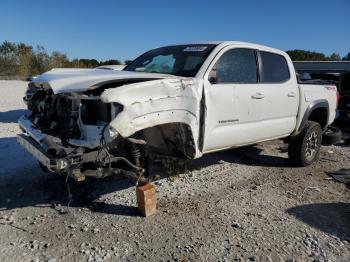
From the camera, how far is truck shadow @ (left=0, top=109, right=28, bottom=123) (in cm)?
1016

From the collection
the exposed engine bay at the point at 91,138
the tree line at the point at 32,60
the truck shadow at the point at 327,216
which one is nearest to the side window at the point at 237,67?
the exposed engine bay at the point at 91,138

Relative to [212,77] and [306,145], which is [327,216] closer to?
[212,77]

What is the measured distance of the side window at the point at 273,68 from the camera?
5.84m

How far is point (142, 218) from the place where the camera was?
4305mm

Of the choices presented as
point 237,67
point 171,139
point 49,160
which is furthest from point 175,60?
point 49,160

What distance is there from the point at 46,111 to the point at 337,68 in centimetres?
1617

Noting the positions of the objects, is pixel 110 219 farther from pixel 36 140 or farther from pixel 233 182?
pixel 233 182

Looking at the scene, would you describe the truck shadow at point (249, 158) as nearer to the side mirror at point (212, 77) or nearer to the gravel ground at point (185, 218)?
the gravel ground at point (185, 218)

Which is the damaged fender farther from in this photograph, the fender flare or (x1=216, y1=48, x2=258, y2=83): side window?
the fender flare

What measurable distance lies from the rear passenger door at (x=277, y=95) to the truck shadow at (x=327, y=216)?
4.72 feet

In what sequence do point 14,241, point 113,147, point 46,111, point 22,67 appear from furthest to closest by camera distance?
point 22,67
point 46,111
point 113,147
point 14,241

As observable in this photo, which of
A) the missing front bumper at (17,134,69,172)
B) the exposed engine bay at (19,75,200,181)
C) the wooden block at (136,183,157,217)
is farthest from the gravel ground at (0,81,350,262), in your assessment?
the missing front bumper at (17,134,69,172)

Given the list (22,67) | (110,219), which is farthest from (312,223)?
(22,67)

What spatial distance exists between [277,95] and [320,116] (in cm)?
185
